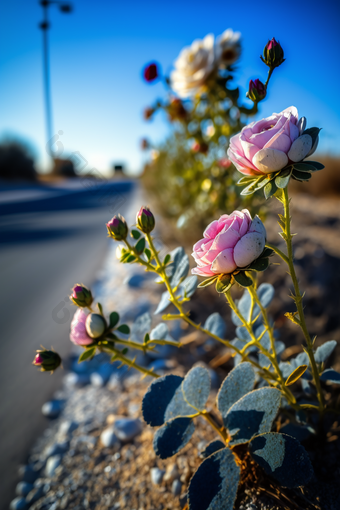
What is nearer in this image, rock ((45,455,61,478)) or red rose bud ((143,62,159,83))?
rock ((45,455,61,478))

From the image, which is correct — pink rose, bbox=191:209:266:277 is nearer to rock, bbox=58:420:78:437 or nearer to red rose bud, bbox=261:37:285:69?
red rose bud, bbox=261:37:285:69

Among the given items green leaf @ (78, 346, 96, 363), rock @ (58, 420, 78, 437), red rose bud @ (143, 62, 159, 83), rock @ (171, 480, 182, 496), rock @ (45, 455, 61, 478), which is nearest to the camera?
green leaf @ (78, 346, 96, 363)

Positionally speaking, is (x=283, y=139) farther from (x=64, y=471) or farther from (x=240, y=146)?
(x=64, y=471)

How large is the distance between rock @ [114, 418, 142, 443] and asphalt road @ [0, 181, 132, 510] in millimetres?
263

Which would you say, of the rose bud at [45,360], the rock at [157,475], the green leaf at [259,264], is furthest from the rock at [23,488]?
the green leaf at [259,264]

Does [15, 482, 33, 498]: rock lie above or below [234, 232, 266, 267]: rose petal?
below

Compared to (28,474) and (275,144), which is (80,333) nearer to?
(275,144)

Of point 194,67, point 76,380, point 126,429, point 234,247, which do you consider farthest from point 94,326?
point 194,67

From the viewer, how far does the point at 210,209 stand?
4.70 ft

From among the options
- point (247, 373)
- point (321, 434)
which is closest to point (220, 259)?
point (247, 373)

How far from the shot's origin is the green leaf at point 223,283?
38 cm

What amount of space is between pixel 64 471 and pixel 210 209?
1125 mm

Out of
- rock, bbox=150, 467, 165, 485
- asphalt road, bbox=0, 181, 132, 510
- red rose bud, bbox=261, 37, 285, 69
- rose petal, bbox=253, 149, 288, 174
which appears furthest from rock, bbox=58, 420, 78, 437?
red rose bud, bbox=261, 37, 285, 69

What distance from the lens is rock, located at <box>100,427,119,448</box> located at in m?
0.78
